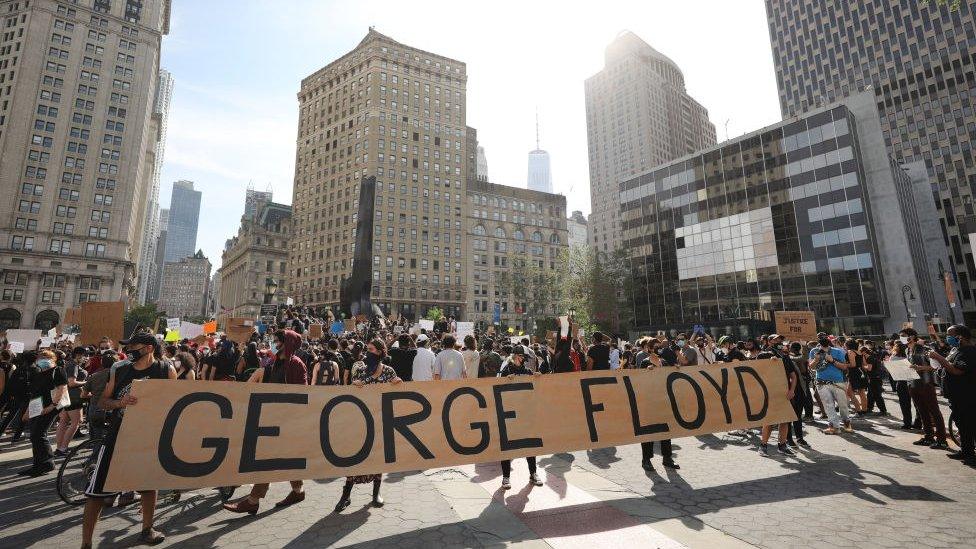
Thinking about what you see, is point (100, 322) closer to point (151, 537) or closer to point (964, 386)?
point (151, 537)

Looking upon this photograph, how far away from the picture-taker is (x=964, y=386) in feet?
25.1

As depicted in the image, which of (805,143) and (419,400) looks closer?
(419,400)

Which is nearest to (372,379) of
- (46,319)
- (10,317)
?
(46,319)

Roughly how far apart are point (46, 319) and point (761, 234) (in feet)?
384

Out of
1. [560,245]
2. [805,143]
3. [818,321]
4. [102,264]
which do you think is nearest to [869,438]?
[818,321]

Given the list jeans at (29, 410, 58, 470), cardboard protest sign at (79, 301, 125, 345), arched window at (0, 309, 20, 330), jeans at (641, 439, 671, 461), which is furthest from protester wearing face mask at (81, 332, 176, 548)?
arched window at (0, 309, 20, 330)

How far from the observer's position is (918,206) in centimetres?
7169

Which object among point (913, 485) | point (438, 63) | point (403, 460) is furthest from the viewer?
point (438, 63)

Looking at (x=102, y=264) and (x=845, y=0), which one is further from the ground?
(x=845, y=0)

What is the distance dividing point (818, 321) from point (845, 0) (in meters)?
84.2

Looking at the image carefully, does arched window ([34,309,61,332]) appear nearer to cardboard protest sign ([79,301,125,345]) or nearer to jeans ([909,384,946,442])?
cardboard protest sign ([79,301,125,345])

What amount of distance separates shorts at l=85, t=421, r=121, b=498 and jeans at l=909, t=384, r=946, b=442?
13.8 m

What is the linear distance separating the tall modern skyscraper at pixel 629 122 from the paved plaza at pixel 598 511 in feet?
453

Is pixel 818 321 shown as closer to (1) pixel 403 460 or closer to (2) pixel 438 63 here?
(1) pixel 403 460
